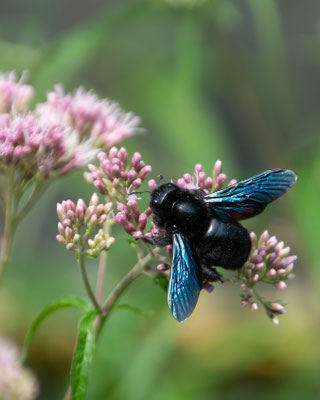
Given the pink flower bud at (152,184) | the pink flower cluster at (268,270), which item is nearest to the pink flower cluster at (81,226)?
the pink flower bud at (152,184)

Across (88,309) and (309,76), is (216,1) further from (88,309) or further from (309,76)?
(309,76)

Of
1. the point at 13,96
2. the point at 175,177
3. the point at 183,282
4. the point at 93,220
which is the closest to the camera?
the point at 183,282

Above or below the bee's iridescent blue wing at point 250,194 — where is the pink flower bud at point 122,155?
below

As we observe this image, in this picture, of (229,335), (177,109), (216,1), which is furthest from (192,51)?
(229,335)

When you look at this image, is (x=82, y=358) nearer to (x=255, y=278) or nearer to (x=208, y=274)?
(x=208, y=274)

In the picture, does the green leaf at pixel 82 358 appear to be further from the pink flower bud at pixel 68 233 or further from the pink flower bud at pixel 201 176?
the pink flower bud at pixel 201 176

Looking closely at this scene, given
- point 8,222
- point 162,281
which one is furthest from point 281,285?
point 8,222

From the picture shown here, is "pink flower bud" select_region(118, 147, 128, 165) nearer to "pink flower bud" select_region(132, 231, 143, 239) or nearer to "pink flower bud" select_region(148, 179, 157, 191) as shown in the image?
"pink flower bud" select_region(148, 179, 157, 191)

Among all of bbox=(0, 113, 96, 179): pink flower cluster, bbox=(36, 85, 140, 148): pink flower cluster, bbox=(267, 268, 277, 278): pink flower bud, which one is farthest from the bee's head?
bbox=(36, 85, 140, 148): pink flower cluster
